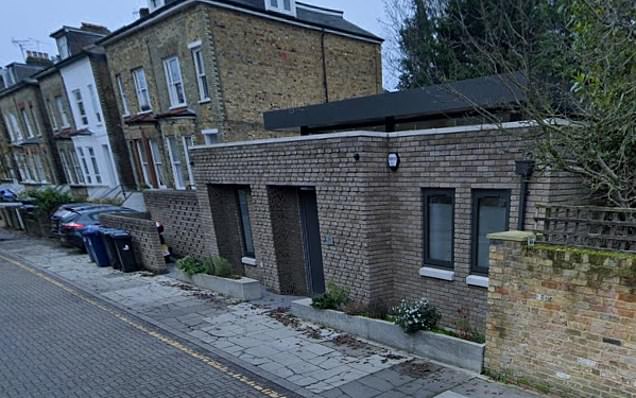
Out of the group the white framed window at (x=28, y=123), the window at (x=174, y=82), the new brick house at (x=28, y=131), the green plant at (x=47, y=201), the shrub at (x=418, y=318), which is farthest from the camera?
the white framed window at (x=28, y=123)

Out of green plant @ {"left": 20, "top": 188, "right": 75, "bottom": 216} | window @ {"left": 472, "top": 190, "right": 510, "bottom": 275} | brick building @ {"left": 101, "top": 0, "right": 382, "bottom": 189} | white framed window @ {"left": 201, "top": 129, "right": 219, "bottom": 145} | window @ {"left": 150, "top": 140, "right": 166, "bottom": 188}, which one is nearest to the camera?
window @ {"left": 472, "top": 190, "right": 510, "bottom": 275}

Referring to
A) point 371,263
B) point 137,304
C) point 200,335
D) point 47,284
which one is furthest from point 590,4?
point 47,284

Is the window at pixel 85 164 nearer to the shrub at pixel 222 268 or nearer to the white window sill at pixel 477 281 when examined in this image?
the shrub at pixel 222 268

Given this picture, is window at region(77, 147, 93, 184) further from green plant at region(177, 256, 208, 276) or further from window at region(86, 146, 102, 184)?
green plant at region(177, 256, 208, 276)

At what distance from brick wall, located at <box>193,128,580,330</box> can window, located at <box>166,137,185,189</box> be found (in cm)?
946

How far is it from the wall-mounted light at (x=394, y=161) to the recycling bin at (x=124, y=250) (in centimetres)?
873

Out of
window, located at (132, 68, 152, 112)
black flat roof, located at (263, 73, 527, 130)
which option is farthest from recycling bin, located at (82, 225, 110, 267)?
window, located at (132, 68, 152, 112)

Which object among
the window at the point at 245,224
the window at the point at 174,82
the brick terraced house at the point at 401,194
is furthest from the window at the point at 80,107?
the brick terraced house at the point at 401,194

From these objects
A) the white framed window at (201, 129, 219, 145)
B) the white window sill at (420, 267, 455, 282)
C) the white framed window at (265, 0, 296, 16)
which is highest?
the white framed window at (265, 0, 296, 16)

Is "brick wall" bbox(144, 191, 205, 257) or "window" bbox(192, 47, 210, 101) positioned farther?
"window" bbox(192, 47, 210, 101)

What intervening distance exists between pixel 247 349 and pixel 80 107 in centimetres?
2250

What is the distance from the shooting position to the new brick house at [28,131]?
85.8 ft

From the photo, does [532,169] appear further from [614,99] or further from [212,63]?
[212,63]

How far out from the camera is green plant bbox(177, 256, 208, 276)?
9245 millimetres
